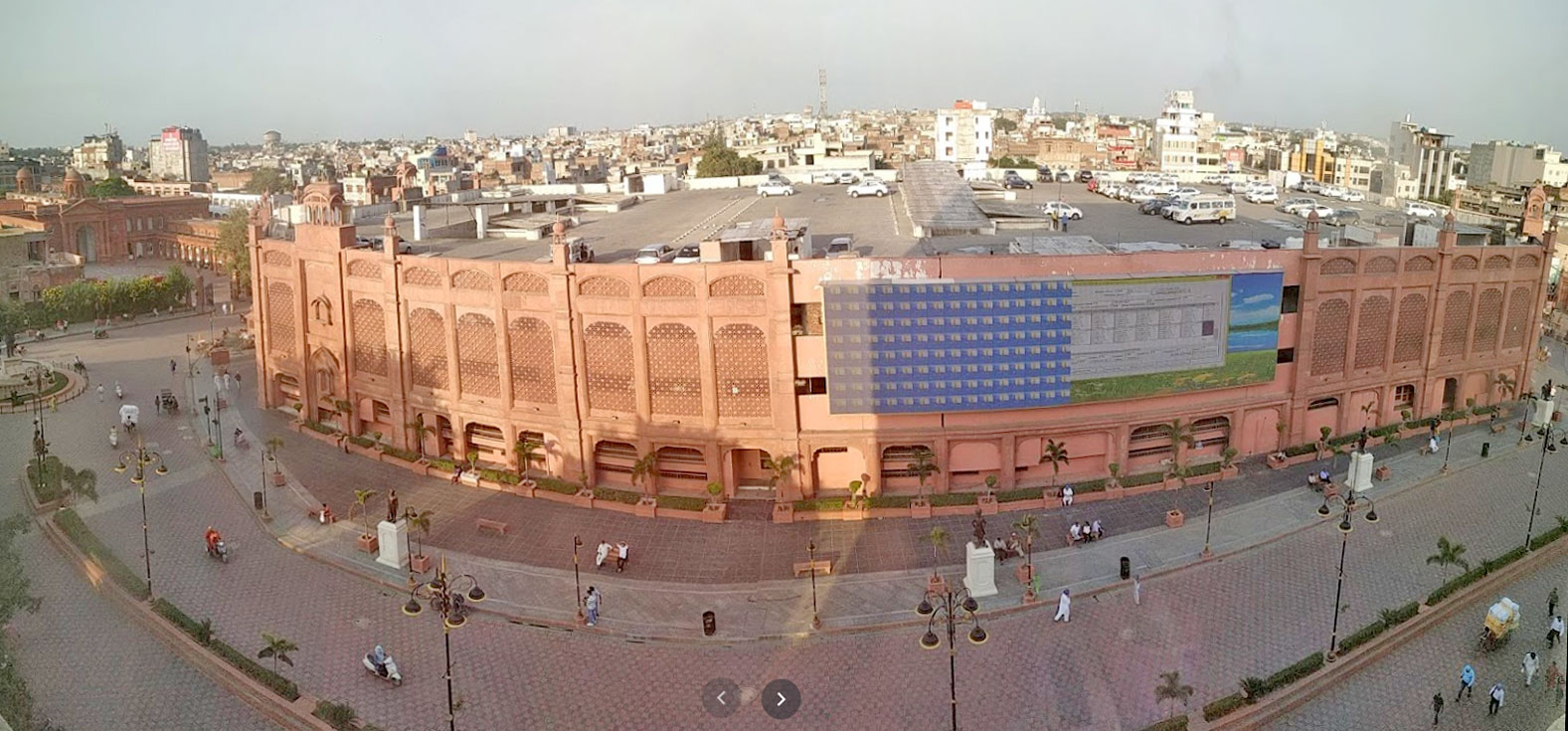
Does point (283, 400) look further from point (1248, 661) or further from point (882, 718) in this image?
point (1248, 661)

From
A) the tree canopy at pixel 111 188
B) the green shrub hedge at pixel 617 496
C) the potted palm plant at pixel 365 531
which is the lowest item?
the potted palm plant at pixel 365 531

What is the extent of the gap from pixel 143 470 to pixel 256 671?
1869cm

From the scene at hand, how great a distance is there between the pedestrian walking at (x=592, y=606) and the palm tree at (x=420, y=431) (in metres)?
14.9

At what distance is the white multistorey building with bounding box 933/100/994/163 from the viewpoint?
409 feet

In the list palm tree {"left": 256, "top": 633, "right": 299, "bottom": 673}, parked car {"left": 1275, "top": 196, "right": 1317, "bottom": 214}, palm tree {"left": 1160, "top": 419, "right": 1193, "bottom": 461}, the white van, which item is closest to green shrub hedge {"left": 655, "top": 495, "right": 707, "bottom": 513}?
palm tree {"left": 256, "top": 633, "right": 299, "bottom": 673}

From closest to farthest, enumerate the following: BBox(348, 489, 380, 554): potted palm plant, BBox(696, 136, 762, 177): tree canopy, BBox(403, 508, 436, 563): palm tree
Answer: BBox(403, 508, 436, 563): palm tree, BBox(348, 489, 380, 554): potted palm plant, BBox(696, 136, 762, 177): tree canopy

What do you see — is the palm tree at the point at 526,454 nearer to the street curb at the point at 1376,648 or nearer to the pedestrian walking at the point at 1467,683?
the street curb at the point at 1376,648

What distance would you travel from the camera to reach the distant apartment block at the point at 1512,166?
320 feet

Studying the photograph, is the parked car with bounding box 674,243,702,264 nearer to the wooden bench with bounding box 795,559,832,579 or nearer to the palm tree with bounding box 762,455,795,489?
the palm tree with bounding box 762,455,795,489

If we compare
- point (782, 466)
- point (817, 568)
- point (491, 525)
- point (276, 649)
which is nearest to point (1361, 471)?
point (817, 568)

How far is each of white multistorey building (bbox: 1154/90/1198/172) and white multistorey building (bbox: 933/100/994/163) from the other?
21.3m

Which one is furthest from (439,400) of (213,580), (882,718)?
(882,718)

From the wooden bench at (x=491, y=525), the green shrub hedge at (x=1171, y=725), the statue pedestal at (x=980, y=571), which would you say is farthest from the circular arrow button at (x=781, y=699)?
the wooden bench at (x=491, y=525)

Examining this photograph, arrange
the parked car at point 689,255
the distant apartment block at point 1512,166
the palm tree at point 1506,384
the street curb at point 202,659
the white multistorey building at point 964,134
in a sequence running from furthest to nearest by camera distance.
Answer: the white multistorey building at point 964,134, the distant apartment block at point 1512,166, the palm tree at point 1506,384, the parked car at point 689,255, the street curb at point 202,659
